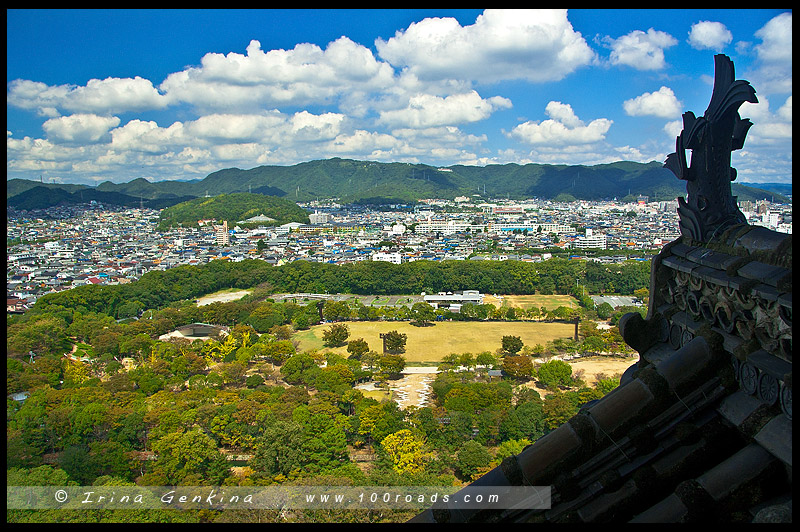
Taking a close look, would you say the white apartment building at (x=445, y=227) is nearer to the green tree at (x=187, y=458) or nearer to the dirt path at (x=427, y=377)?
the dirt path at (x=427, y=377)

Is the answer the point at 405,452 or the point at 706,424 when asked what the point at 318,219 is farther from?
the point at 706,424

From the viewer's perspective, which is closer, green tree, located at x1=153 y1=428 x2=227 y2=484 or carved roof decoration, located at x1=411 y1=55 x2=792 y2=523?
carved roof decoration, located at x1=411 y1=55 x2=792 y2=523

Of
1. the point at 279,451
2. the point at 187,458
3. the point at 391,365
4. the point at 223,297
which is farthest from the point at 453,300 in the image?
the point at 187,458

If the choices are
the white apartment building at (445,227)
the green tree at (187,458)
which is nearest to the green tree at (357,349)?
the green tree at (187,458)

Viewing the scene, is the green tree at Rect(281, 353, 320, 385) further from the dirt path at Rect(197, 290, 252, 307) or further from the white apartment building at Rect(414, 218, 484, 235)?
the white apartment building at Rect(414, 218, 484, 235)

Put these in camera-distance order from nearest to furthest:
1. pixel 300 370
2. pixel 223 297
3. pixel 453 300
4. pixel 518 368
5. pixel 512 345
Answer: pixel 518 368 < pixel 300 370 < pixel 512 345 < pixel 453 300 < pixel 223 297

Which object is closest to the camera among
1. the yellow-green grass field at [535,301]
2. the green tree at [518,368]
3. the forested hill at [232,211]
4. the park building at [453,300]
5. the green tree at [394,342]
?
the green tree at [518,368]

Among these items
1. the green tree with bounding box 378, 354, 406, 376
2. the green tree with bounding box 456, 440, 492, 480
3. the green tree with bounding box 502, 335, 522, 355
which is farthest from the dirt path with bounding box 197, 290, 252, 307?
the green tree with bounding box 456, 440, 492, 480
